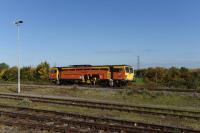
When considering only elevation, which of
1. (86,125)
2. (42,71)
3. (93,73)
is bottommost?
(86,125)

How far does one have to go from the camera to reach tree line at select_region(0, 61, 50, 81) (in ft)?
197

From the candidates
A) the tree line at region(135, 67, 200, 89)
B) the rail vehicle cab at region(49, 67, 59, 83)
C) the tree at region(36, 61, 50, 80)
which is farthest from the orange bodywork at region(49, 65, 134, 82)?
the tree at region(36, 61, 50, 80)

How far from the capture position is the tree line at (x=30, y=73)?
60.0 metres

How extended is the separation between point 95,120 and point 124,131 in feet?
8.68

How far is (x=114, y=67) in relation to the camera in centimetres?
4075

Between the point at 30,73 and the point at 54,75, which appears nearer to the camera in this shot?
the point at 54,75

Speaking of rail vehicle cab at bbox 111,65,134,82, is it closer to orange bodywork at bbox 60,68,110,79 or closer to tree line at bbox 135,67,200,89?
orange bodywork at bbox 60,68,110,79

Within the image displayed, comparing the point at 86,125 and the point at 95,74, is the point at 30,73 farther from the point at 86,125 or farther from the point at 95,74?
the point at 86,125

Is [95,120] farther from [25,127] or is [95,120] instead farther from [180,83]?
[180,83]

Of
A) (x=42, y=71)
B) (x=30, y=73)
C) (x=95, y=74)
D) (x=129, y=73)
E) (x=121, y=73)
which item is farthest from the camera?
(x=30, y=73)

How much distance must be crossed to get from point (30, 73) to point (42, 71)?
12.0 ft

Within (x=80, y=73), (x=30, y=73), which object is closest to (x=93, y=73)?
(x=80, y=73)

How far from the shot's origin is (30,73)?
205 feet

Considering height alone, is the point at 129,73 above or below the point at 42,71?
below
